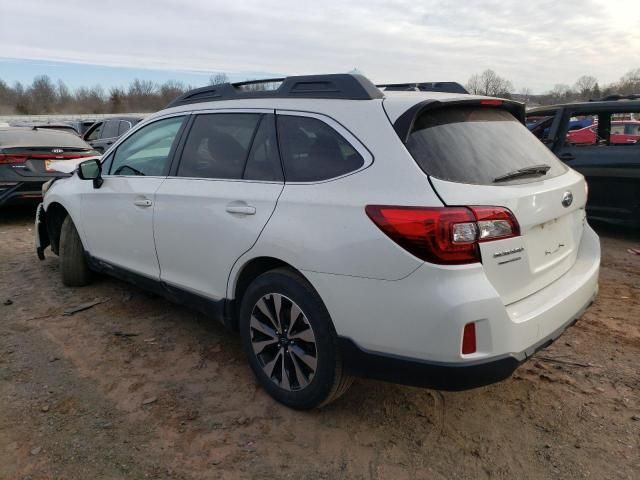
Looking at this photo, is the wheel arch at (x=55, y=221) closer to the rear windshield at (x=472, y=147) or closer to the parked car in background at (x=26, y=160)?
the parked car in background at (x=26, y=160)

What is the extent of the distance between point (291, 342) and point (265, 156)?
1071 mm

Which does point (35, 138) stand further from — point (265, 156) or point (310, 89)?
point (310, 89)

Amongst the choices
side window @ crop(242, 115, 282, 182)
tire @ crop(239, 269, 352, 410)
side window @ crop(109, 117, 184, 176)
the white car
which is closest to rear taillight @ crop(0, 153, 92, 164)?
side window @ crop(109, 117, 184, 176)

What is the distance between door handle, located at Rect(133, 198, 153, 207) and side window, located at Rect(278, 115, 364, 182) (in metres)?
1.26

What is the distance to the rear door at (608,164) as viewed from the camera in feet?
21.0

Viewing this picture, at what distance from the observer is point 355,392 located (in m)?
3.13

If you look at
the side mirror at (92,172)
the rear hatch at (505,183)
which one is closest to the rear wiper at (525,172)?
the rear hatch at (505,183)

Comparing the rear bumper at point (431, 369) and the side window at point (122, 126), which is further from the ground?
the side window at point (122, 126)

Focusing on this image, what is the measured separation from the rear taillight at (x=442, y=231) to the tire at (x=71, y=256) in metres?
3.59

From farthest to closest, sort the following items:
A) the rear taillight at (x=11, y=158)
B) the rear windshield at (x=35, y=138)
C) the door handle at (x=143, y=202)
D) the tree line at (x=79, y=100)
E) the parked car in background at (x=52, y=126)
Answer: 1. the tree line at (x=79, y=100)
2. the parked car in background at (x=52, y=126)
3. the rear windshield at (x=35, y=138)
4. the rear taillight at (x=11, y=158)
5. the door handle at (x=143, y=202)

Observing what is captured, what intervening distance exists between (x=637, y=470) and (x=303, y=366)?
167 centimetres

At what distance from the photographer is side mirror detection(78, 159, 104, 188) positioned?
→ 14.0ft

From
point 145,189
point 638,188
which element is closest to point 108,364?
point 145,189

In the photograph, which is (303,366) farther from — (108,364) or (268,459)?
(108,364)
